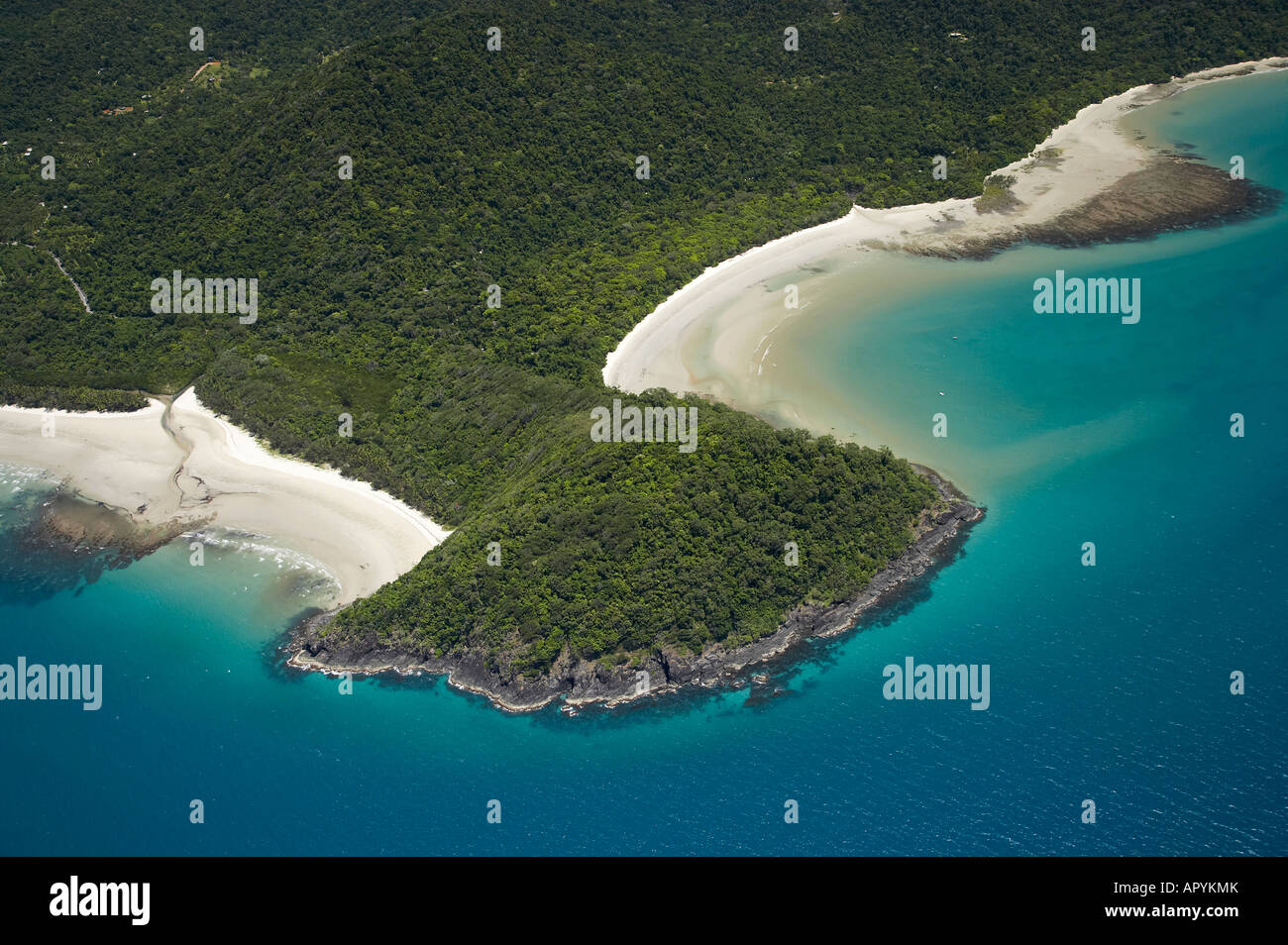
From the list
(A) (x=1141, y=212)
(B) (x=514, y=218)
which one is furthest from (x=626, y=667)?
(A) (x=1141, y=212)

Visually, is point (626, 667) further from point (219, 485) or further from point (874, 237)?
point (874, 237)

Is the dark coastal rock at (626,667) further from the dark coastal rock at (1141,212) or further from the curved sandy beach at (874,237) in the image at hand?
the dark coastal rock at (1141,212)

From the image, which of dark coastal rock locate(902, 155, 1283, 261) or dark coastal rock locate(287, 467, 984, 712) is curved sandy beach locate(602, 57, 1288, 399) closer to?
dark coastal rock locate(902, 155, 1283, 261)

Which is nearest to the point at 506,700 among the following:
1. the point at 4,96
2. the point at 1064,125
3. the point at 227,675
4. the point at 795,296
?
the point at 227,675

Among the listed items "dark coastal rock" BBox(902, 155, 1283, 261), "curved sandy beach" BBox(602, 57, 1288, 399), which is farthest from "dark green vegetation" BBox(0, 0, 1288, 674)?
"dark coastal rock" BBox(902, 155, 1283, 261)

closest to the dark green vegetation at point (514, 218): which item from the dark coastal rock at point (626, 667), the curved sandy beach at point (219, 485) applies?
the dark coastal rock at point (626, 667)

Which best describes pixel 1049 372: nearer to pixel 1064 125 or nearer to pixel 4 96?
pixel 1064 125
